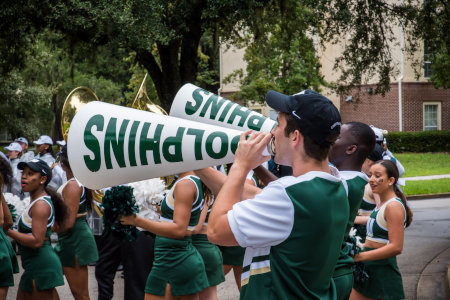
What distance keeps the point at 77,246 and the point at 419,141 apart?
2720cm

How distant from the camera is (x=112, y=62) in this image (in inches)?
607

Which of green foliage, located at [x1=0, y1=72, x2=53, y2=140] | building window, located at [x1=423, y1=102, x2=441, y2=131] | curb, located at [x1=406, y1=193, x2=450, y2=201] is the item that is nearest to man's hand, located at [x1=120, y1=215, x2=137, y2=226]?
curb, located at [x1=406, y1=193, x2=450, y2=201]

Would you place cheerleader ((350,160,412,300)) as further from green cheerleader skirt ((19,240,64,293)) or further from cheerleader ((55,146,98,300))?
cheerleader ((55,146,98,300))

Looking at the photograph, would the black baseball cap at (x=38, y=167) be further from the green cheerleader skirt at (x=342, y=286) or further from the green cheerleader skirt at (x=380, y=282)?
the green cheerleader skirt at (x=342, y=286)

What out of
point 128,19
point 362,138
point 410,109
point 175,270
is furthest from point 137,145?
point 410,109

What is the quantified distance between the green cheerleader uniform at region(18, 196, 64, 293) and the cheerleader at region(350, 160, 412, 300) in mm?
2624

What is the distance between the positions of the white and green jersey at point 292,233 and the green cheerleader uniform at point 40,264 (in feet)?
11.0

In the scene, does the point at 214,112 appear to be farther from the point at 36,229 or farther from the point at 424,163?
the point at 424,163

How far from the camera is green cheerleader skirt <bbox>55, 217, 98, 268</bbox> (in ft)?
20.6

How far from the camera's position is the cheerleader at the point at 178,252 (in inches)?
185

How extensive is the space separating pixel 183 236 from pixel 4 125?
91.4ft

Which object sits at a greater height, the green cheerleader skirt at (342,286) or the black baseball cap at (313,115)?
the black baseball cap at (313,115)

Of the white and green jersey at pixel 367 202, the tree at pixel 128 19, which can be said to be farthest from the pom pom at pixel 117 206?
the tree at pixel 128 19

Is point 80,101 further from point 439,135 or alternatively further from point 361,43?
point 439,135
